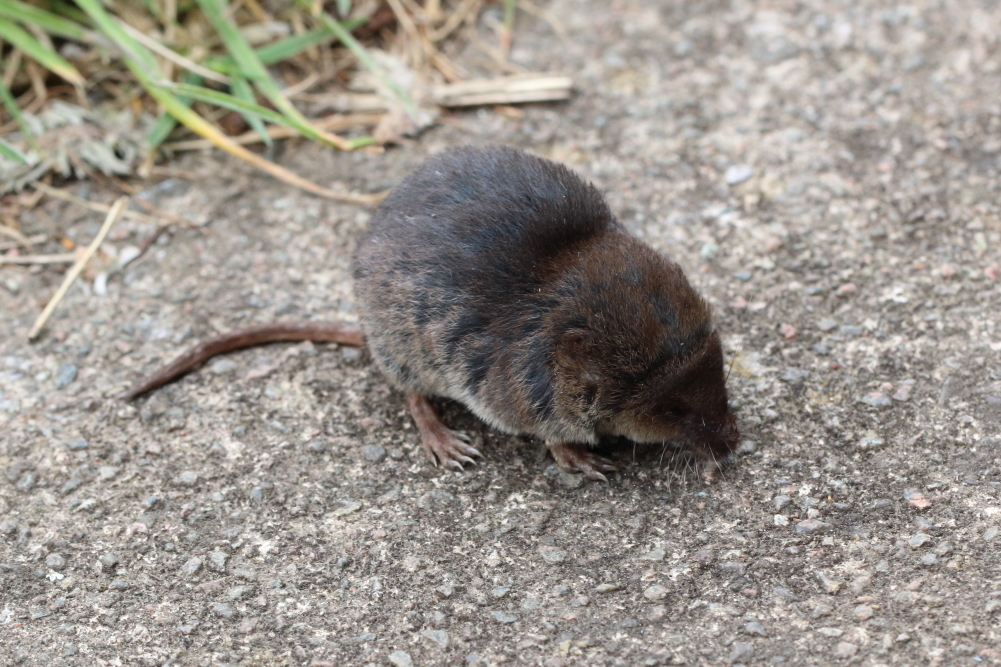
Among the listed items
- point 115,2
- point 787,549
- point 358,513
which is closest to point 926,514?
point 787,549

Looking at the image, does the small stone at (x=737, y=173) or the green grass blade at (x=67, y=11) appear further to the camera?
the green grass blade at (x=67, y=11)

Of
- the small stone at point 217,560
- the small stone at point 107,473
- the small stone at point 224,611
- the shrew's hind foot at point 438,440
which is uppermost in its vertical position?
the shrew's hind foot at point 438,440

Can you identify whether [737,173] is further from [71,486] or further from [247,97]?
[71,486]

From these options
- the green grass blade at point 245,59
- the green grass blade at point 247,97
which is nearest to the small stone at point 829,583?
the green grass blade at point 245,59

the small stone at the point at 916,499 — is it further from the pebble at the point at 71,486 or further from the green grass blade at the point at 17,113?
the green grass blade at the point at 17,113

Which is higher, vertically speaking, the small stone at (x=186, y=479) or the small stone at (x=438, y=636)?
the small stone at (x=438, y=636)

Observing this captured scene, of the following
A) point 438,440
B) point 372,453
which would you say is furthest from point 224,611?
point 438,440

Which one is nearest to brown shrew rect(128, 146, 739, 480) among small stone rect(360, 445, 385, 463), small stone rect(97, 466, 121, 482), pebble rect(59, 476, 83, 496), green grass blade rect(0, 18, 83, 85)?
small stone rect(360, 445, 385, 463)
